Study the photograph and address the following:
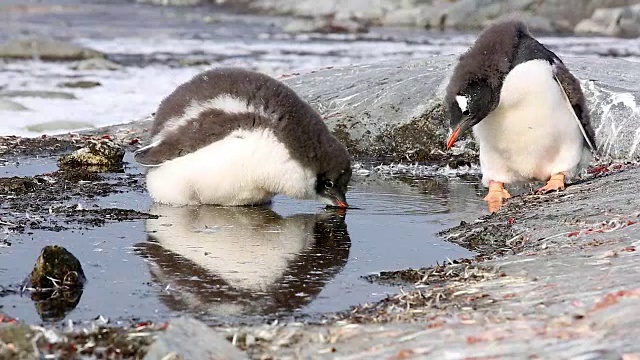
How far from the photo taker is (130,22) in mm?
35156

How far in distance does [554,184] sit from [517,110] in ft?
1.94

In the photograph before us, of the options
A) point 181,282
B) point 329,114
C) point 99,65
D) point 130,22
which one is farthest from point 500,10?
point 181,282

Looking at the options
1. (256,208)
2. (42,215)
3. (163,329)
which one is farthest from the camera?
(256,208)

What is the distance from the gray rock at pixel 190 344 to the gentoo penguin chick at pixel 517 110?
121 inches

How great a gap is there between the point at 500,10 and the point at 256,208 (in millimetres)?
32036

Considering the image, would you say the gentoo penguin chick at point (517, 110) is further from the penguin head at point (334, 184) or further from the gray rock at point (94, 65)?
the gray rock at point (94, 65)

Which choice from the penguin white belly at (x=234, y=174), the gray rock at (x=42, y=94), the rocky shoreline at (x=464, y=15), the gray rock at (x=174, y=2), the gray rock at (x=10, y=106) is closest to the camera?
the penguin white belly at (x=234, y=174)

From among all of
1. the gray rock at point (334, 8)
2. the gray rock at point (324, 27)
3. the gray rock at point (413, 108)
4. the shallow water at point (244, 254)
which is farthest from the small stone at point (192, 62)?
the gray rock at point (334, 8)

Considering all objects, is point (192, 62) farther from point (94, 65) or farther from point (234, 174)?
point (234, 174)

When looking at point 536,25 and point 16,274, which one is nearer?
point 16,274

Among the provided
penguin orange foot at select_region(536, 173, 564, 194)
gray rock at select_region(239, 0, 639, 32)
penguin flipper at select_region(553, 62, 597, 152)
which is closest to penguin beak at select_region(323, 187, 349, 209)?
penguin orange foot at select_region(536, 173, 564, 194)

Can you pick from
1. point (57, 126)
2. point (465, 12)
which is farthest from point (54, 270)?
point (465, 12)

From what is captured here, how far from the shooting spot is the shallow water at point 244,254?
4219 millimetres

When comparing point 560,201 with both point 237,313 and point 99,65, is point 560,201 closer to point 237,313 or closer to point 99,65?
point 237,313
